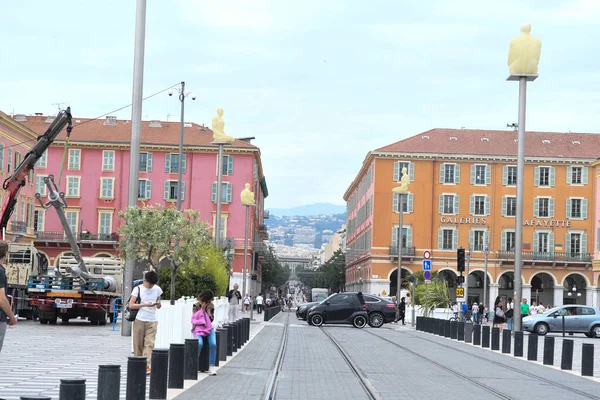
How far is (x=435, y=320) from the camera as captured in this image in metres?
42.2

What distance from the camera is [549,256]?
295 feet

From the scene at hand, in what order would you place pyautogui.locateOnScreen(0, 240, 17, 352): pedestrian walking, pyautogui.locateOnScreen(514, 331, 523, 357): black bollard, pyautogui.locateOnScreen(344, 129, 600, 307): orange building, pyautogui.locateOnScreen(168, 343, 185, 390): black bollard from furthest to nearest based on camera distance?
pyautogui.locateOnScreen(344, 129, 600, 307): orange building, pyautogui.locateOnScreen(514, 331, 523, 357): black bollard, pyautogui.locateOnScreen(168, 343, 185, 390): black bollard, pyautogui.locateOnScreen(0, 240, 17, 352): pedestrian walking

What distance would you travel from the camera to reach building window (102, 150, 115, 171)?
8825cm

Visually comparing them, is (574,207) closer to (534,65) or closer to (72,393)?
(534,65)

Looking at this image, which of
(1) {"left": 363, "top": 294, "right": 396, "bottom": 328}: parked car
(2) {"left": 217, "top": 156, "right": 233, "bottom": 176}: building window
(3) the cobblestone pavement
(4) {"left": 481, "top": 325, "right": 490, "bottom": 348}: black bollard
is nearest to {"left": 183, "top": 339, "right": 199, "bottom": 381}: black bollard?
(3) the cobblestone pavement

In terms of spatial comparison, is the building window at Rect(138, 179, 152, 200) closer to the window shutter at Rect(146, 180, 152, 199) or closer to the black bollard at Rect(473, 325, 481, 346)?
the window shutter at Rect(146, 180, 152, 199)

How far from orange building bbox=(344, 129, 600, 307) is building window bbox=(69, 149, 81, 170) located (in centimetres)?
2505

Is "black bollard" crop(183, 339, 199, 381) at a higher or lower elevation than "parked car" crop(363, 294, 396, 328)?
higher

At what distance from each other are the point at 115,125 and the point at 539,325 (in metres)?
53.1

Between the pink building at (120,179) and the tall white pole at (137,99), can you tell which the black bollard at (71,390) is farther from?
the pink building at (120,179)

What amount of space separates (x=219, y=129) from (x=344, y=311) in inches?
402

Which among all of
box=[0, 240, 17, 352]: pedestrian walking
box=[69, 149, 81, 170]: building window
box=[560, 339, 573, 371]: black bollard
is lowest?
box=[560, 339, 573, 371]: black bollard

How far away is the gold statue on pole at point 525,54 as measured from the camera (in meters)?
30.5

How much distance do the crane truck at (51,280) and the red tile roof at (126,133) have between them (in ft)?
163
